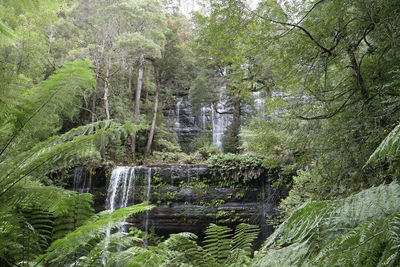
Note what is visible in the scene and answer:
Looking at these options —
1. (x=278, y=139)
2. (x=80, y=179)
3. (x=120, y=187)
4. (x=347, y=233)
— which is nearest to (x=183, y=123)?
(x=80, y=179)

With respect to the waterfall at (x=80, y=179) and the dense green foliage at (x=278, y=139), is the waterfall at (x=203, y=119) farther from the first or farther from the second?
the dense green foliage at (x=278, y=139)

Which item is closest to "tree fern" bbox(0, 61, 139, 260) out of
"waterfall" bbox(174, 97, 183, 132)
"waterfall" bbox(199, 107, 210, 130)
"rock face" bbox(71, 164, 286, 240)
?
"rock face" bbox(71, 164, 286, 240)

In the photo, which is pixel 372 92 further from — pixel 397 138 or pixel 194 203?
pixel 194 203

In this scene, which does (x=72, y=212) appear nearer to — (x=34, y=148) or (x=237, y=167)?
(x=34, y=148)

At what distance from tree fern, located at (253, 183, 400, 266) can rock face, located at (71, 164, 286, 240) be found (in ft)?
20.5

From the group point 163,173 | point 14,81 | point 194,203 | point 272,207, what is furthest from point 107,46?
point 14,81

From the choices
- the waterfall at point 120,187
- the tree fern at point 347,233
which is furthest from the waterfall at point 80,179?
the tree fern at point 347,233

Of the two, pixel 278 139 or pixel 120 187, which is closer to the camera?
pixel 278 139

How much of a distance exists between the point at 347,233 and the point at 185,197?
7.60 metres

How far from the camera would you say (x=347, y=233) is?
753 millimetres

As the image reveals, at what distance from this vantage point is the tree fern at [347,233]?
639 millimetres

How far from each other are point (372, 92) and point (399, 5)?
844 mm

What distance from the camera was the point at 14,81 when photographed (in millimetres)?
1229

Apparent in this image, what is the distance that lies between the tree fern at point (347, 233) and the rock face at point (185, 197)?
20.5ft
